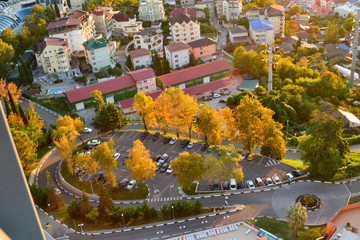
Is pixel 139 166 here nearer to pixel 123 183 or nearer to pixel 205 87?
pixel 123 183

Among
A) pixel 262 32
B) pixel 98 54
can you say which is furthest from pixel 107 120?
pixel 262 32

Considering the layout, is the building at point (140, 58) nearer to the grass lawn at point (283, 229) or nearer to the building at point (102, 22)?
the building at point (102, 22)

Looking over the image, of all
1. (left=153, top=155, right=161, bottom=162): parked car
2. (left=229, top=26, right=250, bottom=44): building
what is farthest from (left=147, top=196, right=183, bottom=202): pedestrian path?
(left=229, top=26, right=250, bottom=44): building

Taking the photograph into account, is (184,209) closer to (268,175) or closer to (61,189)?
(268,175)

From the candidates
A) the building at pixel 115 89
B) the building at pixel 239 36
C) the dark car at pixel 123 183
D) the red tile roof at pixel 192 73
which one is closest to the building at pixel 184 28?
the building at pixel 239 36

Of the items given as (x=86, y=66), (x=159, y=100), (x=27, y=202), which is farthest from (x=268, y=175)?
(x=86, y=66)
